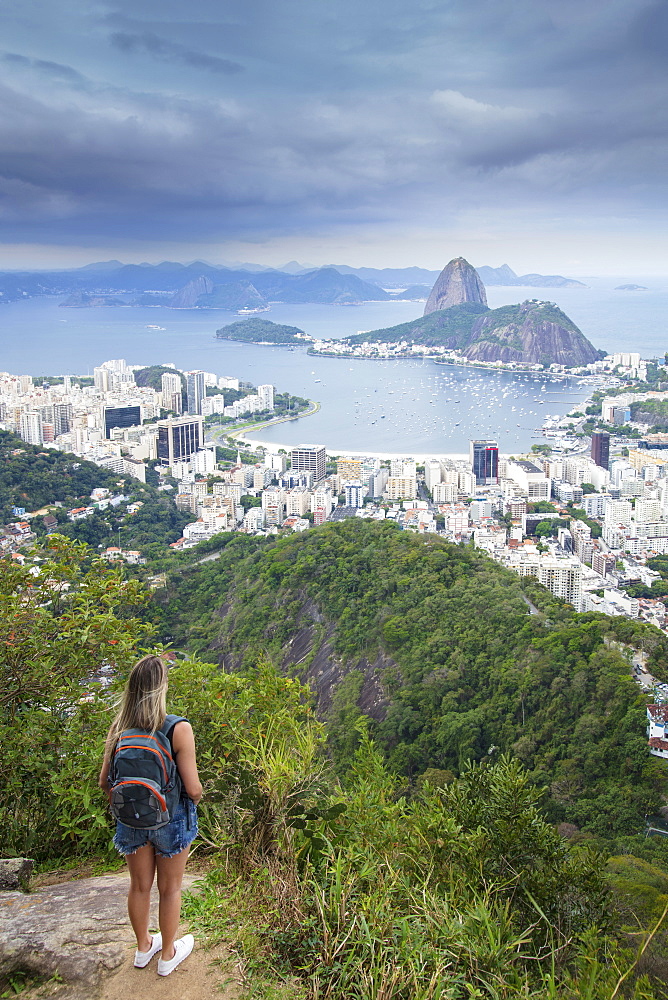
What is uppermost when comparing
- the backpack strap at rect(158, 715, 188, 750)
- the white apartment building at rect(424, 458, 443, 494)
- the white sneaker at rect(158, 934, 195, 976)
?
the backpack strap at rect(158, 715, 188, 750)

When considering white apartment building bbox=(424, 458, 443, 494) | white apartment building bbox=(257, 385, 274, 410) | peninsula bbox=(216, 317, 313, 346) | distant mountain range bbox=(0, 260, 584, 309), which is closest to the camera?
white apartment building bbox=(424, 458, 443, 494)

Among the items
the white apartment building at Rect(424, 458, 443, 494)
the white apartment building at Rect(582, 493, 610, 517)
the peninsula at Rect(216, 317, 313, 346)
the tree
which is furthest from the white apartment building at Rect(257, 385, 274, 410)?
the tree

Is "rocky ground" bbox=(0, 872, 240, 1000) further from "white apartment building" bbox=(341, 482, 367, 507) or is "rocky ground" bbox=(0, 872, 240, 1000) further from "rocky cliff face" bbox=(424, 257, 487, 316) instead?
"rocky cliff face" bbox=(424, 257, 487, 316)

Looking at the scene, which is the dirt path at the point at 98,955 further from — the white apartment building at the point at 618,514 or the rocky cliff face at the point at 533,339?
the rocky cliff face at the point at 533,339

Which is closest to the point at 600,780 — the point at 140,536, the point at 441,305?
the point at 140,536

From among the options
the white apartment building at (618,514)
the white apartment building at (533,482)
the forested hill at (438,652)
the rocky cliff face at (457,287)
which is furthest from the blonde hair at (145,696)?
the rocky cliff face at (457,287)

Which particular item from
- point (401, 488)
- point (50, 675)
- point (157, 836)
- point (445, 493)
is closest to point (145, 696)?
point (157, 836)
